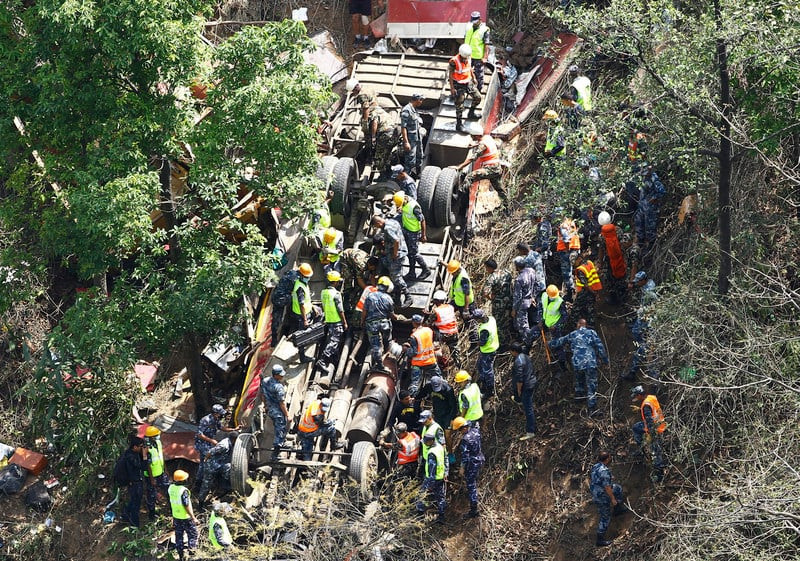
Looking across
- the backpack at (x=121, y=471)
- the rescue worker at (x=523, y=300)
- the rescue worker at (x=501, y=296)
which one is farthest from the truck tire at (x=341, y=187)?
the backpack at (x=121, y=471)

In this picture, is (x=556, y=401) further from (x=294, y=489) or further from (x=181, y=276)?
(x=181, y=276)

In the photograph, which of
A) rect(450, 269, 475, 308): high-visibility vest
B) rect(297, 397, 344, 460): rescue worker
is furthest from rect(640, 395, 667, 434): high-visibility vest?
rect(297, 397, 344, 460): rescue worker

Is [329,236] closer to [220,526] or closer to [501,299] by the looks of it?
[501,299]

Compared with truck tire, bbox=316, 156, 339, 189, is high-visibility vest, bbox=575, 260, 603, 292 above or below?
below

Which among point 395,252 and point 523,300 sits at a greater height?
point 395,252

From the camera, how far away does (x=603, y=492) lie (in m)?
18.7

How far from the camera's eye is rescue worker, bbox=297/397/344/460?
64.0 feet

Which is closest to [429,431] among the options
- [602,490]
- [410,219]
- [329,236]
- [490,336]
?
[490,336]

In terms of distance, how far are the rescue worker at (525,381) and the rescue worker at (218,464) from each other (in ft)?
13.6

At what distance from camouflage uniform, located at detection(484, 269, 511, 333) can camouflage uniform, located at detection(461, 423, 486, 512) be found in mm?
2247

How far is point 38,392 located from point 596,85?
11083 millimetres

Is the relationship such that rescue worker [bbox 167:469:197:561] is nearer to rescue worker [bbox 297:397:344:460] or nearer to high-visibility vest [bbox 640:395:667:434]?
rescue worker [bbox 297:397:344:460]

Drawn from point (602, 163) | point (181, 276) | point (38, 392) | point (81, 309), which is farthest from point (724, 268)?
point (38, 392)

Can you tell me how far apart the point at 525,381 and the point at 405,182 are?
4141 millimetres
